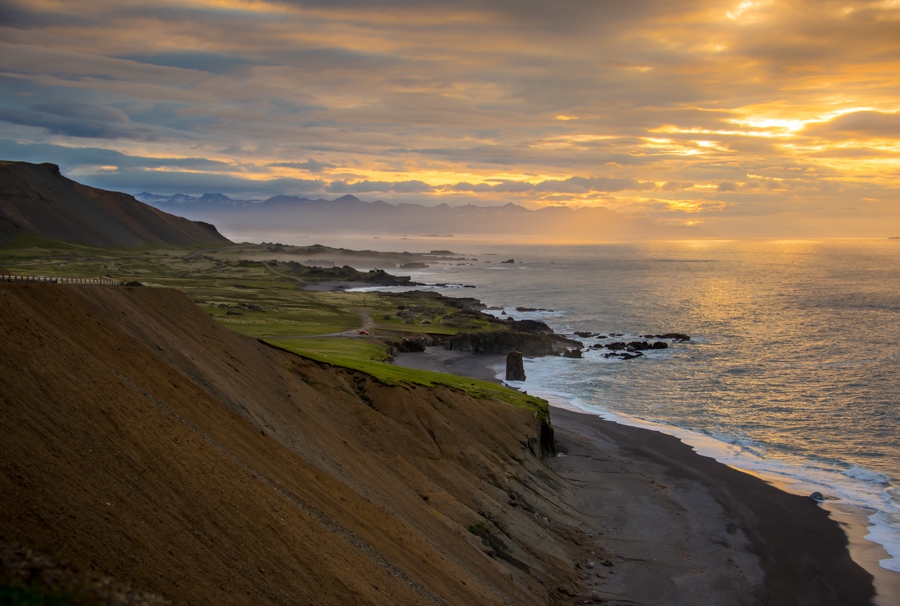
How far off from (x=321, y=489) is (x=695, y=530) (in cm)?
2032

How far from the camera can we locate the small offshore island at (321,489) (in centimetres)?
1262

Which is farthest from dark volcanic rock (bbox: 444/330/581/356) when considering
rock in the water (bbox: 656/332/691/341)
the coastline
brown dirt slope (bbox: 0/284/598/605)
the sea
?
brown dirt slope (bbox: 0/284/598/605)

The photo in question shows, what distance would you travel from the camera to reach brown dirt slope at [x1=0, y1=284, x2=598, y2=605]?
1263 cm

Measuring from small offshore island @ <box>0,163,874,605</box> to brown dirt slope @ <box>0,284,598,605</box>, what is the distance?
0.07 m

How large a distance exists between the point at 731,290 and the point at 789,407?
4529 inches

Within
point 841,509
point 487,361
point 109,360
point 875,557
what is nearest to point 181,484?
point 109,360

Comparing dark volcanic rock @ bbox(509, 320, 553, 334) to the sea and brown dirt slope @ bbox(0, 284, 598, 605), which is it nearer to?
the sea

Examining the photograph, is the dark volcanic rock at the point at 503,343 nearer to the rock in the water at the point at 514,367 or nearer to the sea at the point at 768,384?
the sea at the point at 768,384

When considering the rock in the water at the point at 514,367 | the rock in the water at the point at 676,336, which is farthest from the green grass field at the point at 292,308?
the rock in the water at the point at 676,336

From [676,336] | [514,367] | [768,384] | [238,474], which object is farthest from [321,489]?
[676,336]

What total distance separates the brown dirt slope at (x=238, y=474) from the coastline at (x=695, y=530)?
270 cm

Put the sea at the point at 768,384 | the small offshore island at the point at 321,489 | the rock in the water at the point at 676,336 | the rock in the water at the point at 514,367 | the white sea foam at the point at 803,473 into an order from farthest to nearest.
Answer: the rock in the water at the point at 676,336, the rock in the water at the point at 514,367, the sea at the point at 768,384, the white sea foam at the point at 803,473, the small offshore island at the point at 321,489

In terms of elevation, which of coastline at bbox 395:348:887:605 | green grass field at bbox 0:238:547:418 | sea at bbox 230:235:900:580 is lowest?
coastline at bbox 395:348:887:605

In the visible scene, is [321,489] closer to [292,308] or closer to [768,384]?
[768,384]
